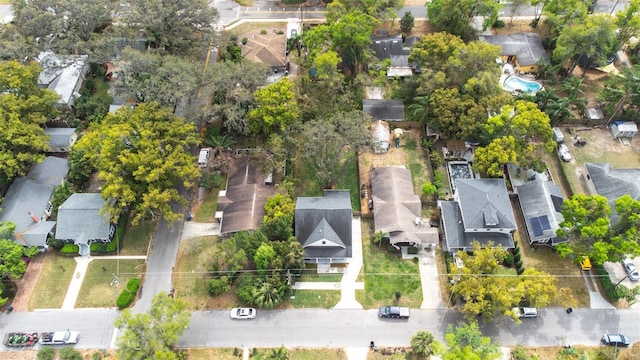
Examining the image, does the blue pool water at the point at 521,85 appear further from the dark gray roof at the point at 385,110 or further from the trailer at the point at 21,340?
the trailer at the point at 21,340

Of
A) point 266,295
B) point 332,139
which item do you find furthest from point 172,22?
A: point 266,295

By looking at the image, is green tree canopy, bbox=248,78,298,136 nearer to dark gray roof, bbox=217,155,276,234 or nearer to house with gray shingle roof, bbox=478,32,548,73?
dark gray roof, bbox=217,155,276,234

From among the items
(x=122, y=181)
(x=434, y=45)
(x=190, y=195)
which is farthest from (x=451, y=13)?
(x=122, y=181)

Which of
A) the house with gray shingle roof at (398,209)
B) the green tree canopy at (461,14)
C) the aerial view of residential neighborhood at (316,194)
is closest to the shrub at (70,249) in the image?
the aerial view of residential neighborhood at (316,194)

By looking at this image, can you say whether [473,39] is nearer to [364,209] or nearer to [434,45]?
[434,45]

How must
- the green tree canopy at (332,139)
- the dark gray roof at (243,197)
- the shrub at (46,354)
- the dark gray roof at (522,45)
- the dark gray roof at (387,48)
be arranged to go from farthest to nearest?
the dark gray roof at (387,48), the dark gray roof at (522,45), the green tree canopy at (332,139), the dark gray roof at (243,197), the shrub at (46,354)

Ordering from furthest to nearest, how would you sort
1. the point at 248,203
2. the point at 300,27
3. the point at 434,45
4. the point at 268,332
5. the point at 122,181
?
the point at 300,27 → the point at 434,45 → the point at 248,203 → the point at 122,181 → the point at 268,332

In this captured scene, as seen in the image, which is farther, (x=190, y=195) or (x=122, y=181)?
(x=190, y=195)
